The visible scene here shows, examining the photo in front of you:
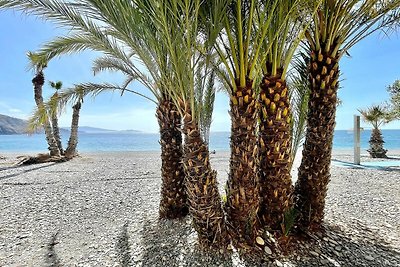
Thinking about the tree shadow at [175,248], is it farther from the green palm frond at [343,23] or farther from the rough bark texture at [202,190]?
the green palm frond at [343,23]

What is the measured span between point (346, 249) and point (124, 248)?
9.38 feet

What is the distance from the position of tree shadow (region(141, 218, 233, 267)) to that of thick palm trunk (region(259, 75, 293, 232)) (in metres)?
0.82

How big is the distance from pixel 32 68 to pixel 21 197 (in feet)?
20.2

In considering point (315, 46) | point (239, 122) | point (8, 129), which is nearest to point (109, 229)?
point (239, 122)

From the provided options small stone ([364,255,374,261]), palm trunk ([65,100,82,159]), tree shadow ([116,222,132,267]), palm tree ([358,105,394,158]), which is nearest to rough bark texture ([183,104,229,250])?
tree shadow ([116,222,132,267])

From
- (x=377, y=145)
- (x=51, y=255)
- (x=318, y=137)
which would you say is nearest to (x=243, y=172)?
(x=318, y=137)

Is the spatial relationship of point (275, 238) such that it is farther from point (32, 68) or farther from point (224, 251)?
point (32, 68)

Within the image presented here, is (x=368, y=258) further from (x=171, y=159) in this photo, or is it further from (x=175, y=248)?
(x=171, y=159)

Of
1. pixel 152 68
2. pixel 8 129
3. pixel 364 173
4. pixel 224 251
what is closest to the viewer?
pixel 224 251

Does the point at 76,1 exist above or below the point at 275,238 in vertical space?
above

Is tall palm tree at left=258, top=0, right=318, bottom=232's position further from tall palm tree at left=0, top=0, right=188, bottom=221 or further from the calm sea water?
the calm sea water

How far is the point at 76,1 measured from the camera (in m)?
3.15

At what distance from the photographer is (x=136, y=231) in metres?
4.14

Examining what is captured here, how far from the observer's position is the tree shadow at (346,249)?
316 centimetres
